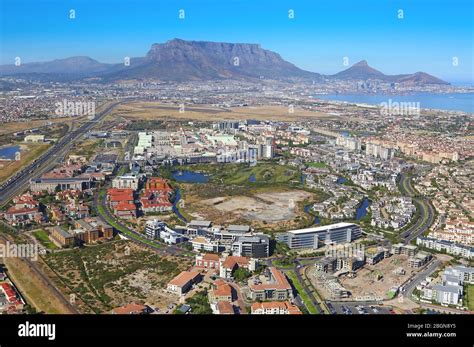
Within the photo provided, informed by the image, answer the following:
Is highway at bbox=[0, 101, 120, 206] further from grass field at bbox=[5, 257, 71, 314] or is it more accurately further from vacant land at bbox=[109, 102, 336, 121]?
vacant land at bbox=[109, 102, 336, 121]

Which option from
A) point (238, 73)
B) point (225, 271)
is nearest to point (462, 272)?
point (225, 271)

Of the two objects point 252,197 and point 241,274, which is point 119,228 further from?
point 252,197

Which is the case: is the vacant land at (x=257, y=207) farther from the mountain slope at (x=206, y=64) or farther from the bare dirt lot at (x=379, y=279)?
the mountain slope at (x=206, y=64)

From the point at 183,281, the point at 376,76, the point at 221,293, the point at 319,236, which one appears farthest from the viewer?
the point at 376,76

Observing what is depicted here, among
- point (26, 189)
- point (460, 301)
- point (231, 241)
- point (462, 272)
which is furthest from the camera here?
point (26, 189)

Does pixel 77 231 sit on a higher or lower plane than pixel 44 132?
lower

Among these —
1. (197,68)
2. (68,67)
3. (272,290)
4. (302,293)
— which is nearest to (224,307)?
(272,290)

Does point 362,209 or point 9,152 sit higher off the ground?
point 9,152
